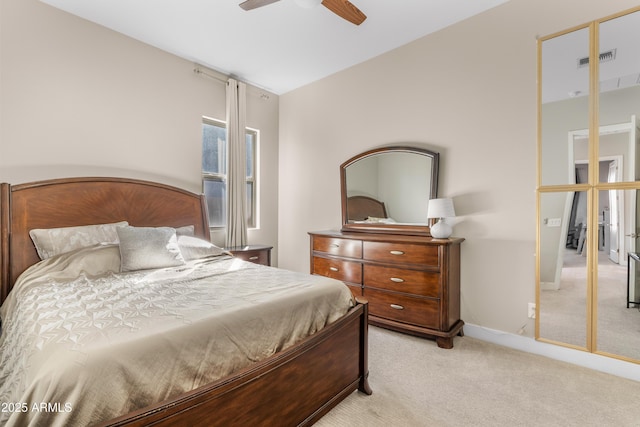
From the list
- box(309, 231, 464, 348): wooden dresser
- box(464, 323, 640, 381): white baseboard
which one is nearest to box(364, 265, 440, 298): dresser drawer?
box(309, 231, 464, 348): wooden dresser

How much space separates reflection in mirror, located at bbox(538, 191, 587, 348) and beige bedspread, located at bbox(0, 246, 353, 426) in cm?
174

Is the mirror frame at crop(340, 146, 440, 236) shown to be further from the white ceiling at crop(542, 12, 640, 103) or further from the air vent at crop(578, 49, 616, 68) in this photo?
the air vent at crop(578, 49, 616, 68)

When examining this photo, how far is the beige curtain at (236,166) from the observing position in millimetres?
3770

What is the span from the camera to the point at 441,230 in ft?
8.86

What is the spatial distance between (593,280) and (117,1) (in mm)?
4422

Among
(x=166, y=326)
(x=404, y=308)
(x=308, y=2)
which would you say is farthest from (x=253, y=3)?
(x=404, y=308)

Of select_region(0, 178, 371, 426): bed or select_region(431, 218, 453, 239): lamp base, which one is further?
select_region(431, 218, 453, 239): lamp base

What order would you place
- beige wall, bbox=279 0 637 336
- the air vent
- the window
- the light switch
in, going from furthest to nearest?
the window < beige wall, bbox=279 0 637 336 < the light switch < the air vent

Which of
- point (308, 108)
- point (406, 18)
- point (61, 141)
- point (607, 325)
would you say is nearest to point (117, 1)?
point (61, 141)

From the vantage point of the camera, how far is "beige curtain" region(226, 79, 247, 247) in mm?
3770

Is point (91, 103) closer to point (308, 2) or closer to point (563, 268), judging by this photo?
point (308, 2)

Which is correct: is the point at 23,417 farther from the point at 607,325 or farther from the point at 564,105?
the point at 564,105

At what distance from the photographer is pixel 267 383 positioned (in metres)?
1.34

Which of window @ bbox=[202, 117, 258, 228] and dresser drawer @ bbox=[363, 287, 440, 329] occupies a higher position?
window @ bbox=[202, 117, 258, 228]
